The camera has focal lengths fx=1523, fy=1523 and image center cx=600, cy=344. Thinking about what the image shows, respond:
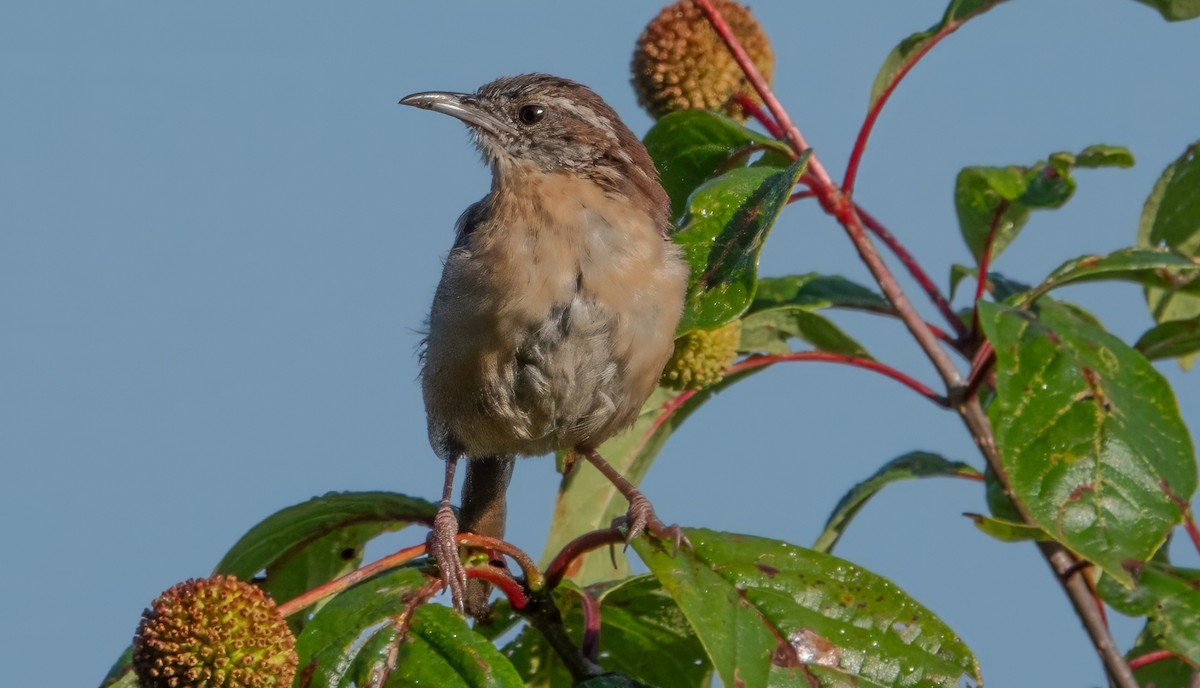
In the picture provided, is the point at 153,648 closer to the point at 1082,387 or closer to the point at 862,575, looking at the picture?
the point at 862,575

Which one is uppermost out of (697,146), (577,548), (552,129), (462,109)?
(462,109)

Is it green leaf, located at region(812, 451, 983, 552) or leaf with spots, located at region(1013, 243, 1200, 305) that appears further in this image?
green leaf, located at region(812, 451, 983, 552)

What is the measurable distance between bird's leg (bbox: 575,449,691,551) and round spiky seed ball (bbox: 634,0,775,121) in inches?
46.7

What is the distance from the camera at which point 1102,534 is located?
339 centimetres

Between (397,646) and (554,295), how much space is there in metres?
1.64

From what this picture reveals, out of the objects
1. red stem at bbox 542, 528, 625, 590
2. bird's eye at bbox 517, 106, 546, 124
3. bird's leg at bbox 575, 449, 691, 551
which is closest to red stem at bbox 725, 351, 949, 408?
bird's leg at bbox 575, 449, 691, 551

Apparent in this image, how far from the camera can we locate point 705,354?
4684 mm

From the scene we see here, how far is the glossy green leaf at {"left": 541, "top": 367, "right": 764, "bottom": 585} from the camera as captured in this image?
4.86 m

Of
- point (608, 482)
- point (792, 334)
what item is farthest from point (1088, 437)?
point (608, 482)

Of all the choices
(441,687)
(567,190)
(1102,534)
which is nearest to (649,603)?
(441,687)

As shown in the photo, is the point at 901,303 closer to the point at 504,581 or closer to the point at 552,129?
the point at 504,581

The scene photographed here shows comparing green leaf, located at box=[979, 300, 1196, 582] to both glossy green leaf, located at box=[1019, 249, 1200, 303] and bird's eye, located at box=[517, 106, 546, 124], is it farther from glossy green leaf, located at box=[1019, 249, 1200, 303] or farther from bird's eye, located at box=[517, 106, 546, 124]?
bird's eye, located at box=[517, 106, 546, 124]

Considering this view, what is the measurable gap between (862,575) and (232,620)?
1426 millimetres

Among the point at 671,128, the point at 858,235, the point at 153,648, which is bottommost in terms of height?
the point at 153,648
